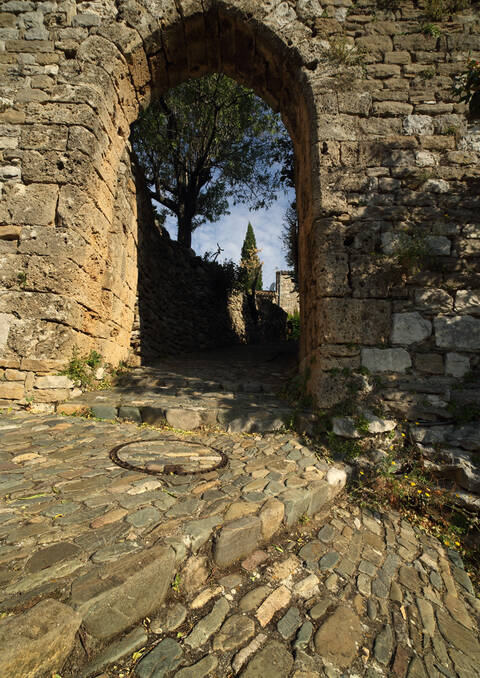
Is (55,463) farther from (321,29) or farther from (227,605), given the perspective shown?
(321,29)

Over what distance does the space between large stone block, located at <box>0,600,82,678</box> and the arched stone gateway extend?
2.67m

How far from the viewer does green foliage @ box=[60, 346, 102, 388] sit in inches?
143

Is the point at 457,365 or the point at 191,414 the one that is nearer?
the point at 457,365

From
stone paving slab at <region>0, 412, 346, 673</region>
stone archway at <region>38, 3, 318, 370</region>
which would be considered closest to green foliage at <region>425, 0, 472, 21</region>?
stone archway at <region>38, 3, 318, 370</region>

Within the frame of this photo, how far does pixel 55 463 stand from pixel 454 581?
278cm

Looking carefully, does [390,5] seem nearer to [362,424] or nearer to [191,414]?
[362,424]

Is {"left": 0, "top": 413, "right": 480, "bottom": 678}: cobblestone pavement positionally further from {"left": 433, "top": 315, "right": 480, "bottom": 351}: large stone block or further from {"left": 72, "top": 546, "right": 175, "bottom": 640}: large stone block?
{"left": 433, "top": 315, "right": 480, "bottom": 351}: large stone block

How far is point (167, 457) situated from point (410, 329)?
2640mm

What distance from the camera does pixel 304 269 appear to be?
171 inches

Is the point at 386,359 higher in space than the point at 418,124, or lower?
lower

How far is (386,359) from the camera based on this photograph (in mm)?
3236

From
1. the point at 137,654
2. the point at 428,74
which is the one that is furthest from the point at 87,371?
the point at 428,74

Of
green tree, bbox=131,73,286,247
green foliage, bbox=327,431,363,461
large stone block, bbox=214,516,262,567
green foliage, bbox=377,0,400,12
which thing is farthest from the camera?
green tree, bbox=131,73,286,247

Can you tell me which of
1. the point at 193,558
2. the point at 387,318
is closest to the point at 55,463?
the point at 193,558
